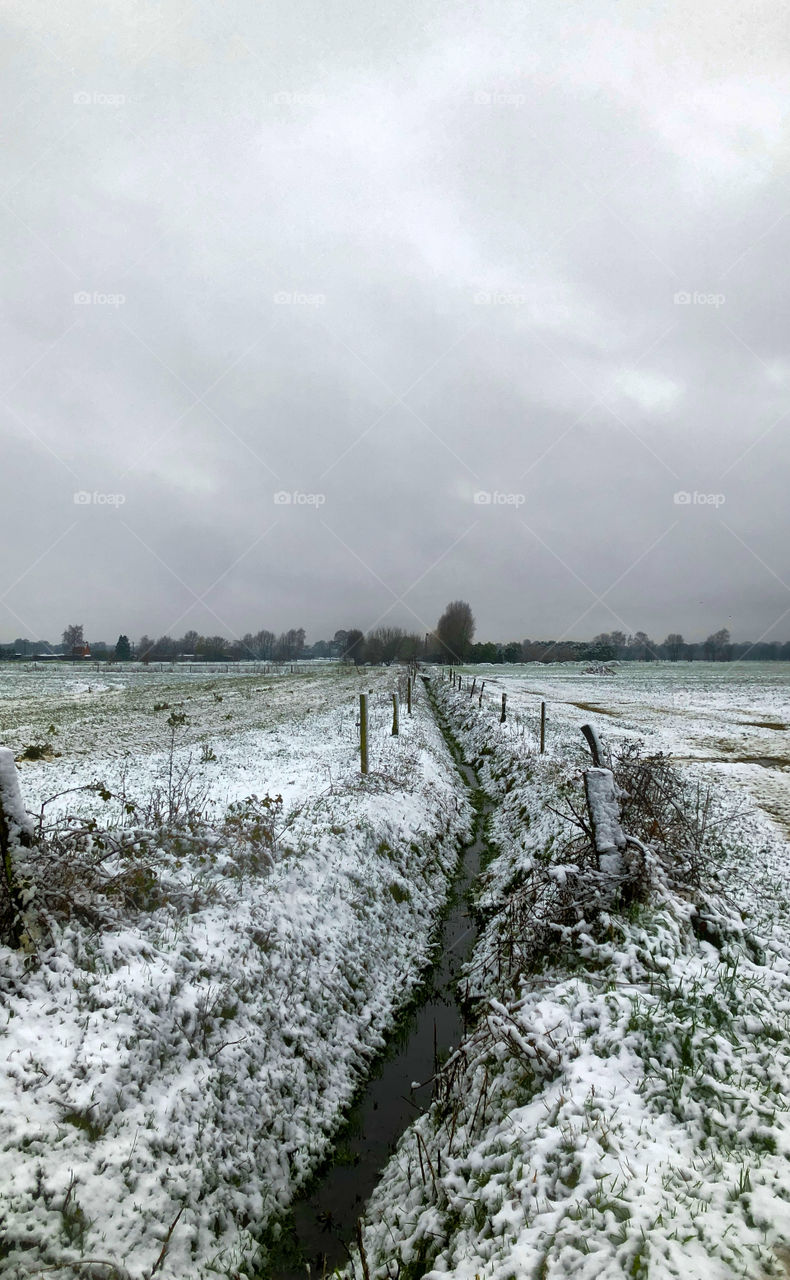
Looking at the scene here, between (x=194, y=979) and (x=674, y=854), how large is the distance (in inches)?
221

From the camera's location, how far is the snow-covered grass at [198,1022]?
13.2 ft

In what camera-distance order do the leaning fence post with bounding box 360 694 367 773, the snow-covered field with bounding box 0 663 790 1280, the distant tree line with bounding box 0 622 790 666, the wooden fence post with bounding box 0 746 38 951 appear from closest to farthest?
the snow-covered field with bounding box 0 663 790 1280 → the wooden fence post with bounding box 0 746 38 951 → the leaning fence post with bounding box 360 694 367 773 → the distant tree line with bounding box 0 622 790 666

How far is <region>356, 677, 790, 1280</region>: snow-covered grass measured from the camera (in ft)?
10.6

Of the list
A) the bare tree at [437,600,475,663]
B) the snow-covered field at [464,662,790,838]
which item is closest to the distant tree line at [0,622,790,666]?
→ the bare tree at [437,600,475,663]

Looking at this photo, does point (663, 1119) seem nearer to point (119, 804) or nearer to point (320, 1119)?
point (320, 1119)

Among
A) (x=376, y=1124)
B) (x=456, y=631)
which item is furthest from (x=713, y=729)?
(x=456, y=631)

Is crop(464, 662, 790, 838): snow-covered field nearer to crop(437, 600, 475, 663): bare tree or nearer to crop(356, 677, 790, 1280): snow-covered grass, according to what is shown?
crop(356, 677, 790, 1280): snow-covered grass

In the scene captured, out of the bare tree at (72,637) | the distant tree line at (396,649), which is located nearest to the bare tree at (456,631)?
the distant tree line at (396,649)

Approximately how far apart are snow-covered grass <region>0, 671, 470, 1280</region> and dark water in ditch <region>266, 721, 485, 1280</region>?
0.20 m

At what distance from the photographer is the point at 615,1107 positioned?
4.10 meters

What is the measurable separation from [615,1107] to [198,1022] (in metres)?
3.70

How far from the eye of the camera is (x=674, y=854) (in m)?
7.06

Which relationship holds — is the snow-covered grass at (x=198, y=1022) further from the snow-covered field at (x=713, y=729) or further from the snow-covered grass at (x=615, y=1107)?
the snow-covered field at (x=713, y=729)

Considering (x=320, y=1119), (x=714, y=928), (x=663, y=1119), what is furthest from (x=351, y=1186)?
(x=714, y=928)
